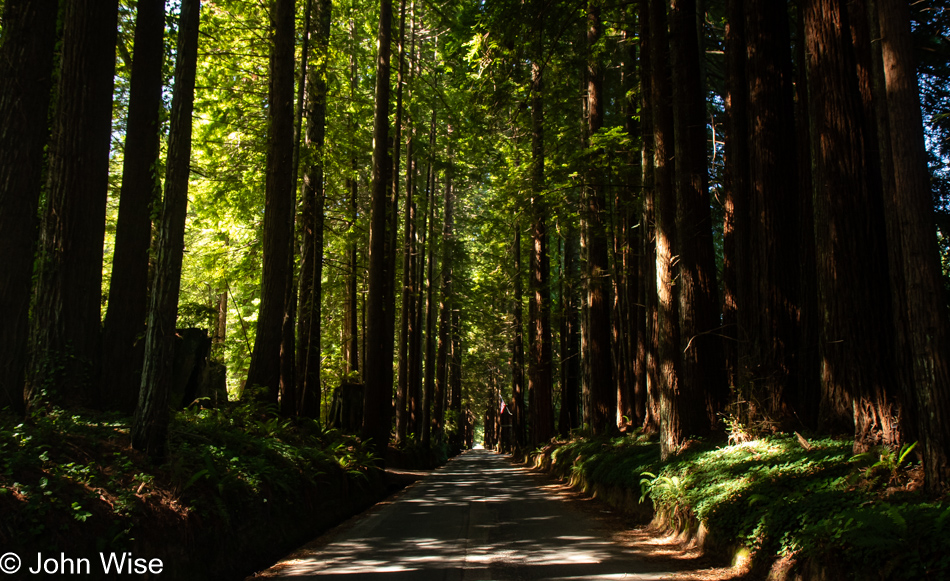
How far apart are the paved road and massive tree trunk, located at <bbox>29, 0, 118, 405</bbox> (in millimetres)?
3834

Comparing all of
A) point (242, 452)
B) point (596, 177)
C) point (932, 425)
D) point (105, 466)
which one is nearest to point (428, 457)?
point (596, 177)

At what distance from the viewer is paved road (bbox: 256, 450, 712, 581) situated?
19.1ft

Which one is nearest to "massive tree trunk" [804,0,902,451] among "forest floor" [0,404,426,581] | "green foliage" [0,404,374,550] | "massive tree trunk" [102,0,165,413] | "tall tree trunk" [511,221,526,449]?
"forest floor" [0,404,426,581]

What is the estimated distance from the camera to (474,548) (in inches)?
279

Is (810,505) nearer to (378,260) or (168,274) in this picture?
(168,274)

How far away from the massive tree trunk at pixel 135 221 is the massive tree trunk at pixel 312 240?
6.18m

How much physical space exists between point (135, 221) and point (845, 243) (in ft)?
30.7

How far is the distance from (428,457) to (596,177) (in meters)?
17.4

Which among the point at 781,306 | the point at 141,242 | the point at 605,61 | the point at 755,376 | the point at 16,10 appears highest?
the point at 605,61

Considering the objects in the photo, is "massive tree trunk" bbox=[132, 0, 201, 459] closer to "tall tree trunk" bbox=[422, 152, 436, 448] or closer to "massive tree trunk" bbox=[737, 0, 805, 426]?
"massive tree trunk" bbox=[737, 0, 805, 426]

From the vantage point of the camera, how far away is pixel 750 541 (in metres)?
5.55

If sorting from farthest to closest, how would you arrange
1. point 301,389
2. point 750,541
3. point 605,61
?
point 605,61
point 301,389
point 750,541

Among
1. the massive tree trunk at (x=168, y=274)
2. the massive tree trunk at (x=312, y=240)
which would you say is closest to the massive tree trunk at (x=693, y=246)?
the massive tree trunk at (x=168, y=274)

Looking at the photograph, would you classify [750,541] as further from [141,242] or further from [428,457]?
[428,457]
